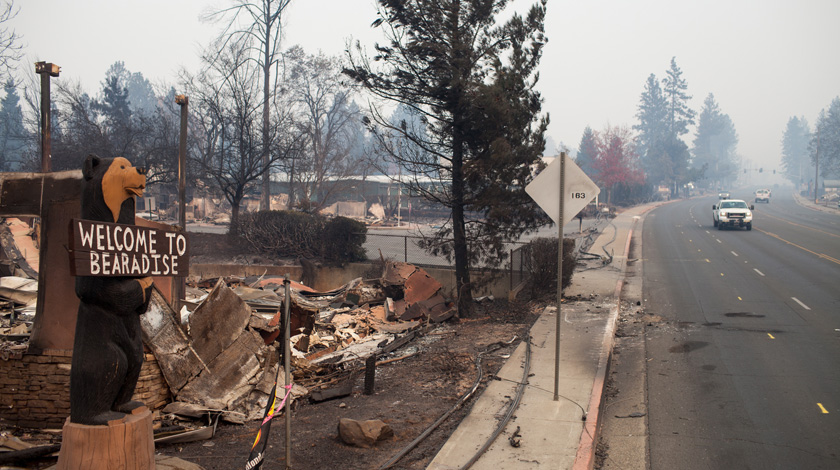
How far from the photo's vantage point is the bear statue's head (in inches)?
179

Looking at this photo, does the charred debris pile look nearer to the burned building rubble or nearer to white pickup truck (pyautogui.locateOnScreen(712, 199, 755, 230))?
the burned building rubble

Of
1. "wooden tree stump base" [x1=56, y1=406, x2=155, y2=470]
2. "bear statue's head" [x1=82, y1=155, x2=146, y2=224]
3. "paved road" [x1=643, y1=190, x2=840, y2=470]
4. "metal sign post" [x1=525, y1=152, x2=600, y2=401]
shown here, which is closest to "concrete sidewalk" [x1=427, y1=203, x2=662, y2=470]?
"metal sign post" [x1=525, y1=152, x2=600, y2=401]

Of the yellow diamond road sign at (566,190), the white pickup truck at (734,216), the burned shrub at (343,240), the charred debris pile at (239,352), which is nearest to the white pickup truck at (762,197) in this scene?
the white pickup truck at (734,216)

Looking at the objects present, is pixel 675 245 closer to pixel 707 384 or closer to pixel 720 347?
pixel 720 347

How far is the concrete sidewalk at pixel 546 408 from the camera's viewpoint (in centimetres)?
575

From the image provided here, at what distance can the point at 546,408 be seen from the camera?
7.22m

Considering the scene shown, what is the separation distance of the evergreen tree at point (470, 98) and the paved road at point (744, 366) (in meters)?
4.29

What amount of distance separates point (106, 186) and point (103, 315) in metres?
1.02

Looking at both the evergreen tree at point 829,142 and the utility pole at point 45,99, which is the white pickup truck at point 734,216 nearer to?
the utility pole at point 45,99

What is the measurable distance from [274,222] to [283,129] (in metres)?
8.40

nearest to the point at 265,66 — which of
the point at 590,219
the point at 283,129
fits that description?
the point at 283,129

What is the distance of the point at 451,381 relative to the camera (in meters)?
8.38

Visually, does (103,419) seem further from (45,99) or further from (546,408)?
(45,99)

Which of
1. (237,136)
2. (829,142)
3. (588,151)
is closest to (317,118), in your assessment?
(237,136)
